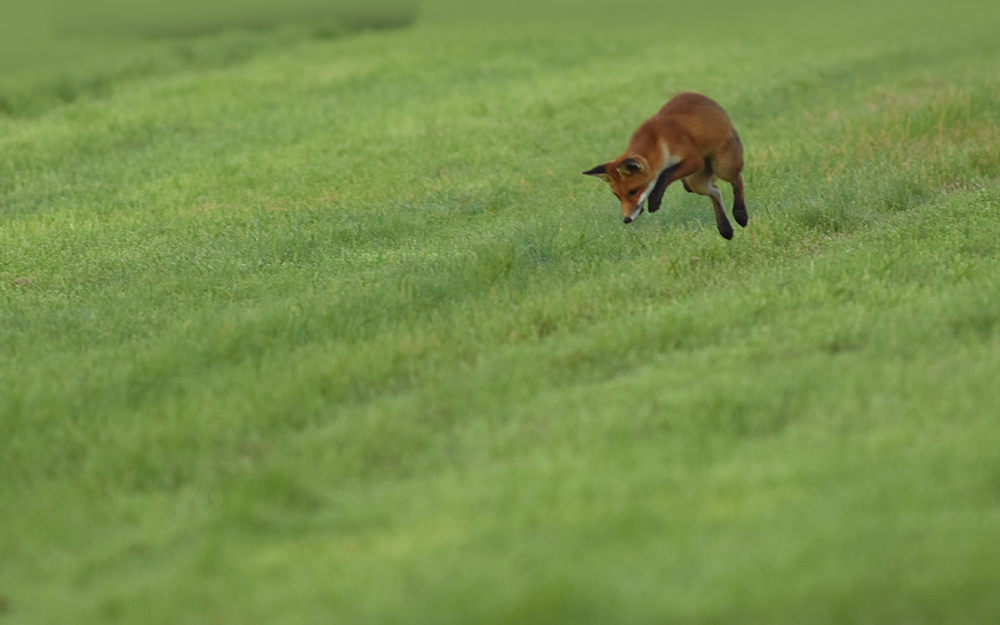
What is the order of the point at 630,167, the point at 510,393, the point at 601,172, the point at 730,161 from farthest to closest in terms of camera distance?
the point at 730,161 < the point at 601,172 < the point at 630,167 < the point at 510,393

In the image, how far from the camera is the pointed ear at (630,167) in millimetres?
9188

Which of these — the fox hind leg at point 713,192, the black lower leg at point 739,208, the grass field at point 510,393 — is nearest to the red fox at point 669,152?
the fox hind leg at point 713,192

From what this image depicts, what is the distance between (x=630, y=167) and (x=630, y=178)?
0.22 m

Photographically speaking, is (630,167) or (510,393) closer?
(510,393)

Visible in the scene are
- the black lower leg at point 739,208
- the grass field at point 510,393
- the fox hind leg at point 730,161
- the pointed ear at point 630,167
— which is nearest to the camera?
the grass field at point 510,393

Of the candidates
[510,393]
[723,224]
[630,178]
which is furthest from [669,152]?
[510,393]

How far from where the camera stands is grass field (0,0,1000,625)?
4480 millimetres

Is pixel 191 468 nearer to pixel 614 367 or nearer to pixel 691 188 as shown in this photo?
pixel 614 367

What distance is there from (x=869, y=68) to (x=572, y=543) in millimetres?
22819

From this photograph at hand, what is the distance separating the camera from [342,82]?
83.0 ft

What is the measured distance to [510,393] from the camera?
6699mm

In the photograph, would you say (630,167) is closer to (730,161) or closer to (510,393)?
(730,161)

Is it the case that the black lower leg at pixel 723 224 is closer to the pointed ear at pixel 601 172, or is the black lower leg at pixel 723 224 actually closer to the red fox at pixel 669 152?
the red fox at pixel 669 152

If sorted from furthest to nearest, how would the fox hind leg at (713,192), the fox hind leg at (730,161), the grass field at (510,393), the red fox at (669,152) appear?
the fox hind leg at (713,192)
the fox hind leg at (730,161)
the red fox at (669,152)
the grass field at (510,393)
